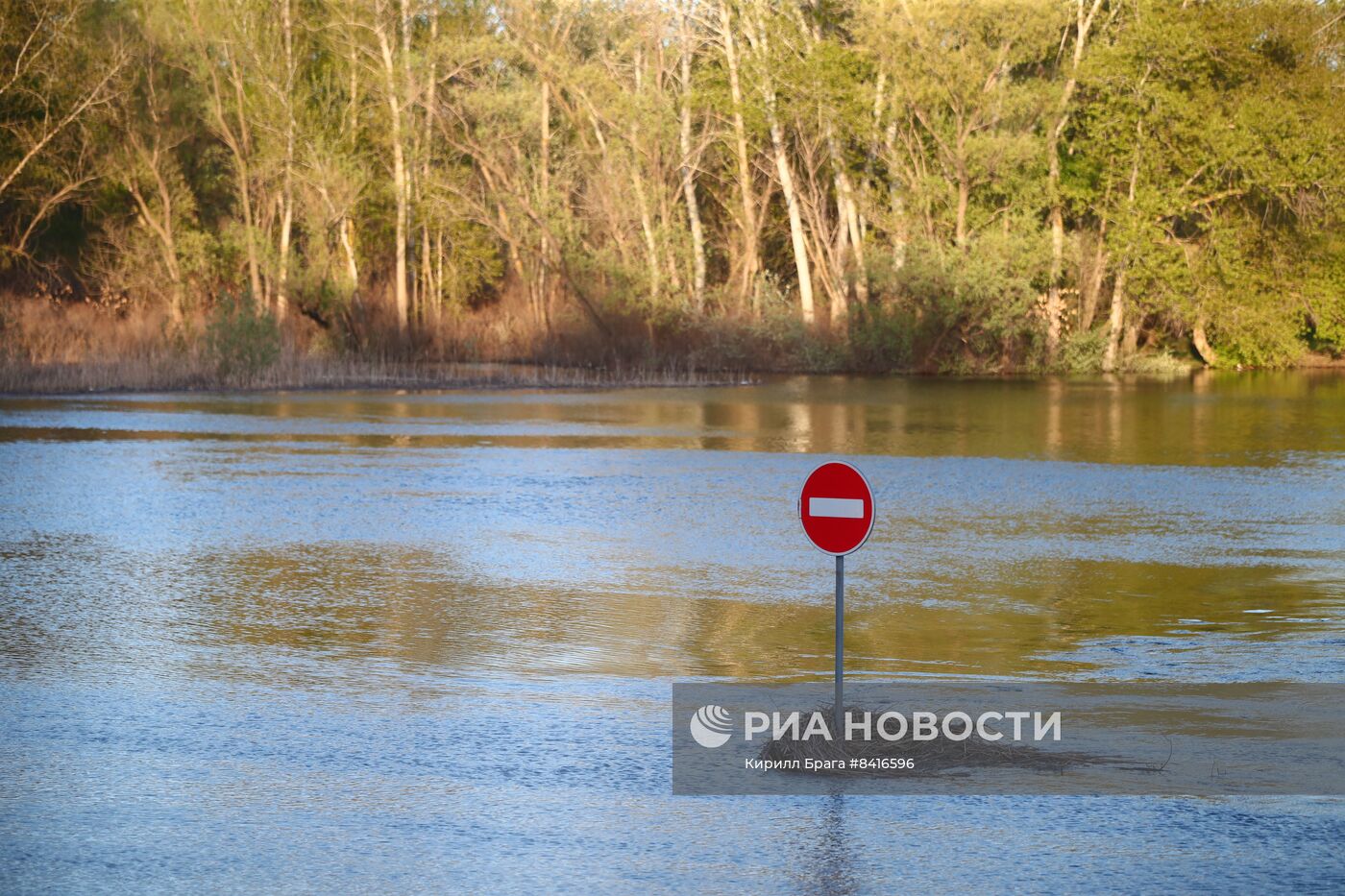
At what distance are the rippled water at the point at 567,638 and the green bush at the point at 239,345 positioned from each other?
17459 mm

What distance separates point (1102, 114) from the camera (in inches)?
2286

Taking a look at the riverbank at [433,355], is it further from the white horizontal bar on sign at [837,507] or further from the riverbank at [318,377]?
the white horizontal bar on sign at [837,507]

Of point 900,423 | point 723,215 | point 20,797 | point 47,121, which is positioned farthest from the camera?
point 723,215

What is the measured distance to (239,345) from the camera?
44.1 meters

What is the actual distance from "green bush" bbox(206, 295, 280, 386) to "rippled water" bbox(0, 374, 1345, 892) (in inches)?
687

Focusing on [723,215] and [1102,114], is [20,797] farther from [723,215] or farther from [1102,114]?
[723,215]

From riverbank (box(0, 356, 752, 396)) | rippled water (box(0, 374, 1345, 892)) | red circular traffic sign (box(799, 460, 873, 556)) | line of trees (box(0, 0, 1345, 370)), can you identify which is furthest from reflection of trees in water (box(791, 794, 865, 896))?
line of trees (box(0, 0, 1345, 370))

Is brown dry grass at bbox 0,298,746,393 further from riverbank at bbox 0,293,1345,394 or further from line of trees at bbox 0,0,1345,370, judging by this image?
line of trees at bbox 0,0,1345,370

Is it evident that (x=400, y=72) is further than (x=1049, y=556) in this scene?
Yes

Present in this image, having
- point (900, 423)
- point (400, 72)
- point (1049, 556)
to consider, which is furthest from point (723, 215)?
point (1049, 556)

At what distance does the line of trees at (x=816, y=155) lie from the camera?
5647cm

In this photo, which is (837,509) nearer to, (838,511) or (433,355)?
(838,511)

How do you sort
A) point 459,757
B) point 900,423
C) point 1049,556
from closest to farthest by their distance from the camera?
point 459,757 < point 1049,556 < point 900,423

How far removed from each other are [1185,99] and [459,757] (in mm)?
54808
